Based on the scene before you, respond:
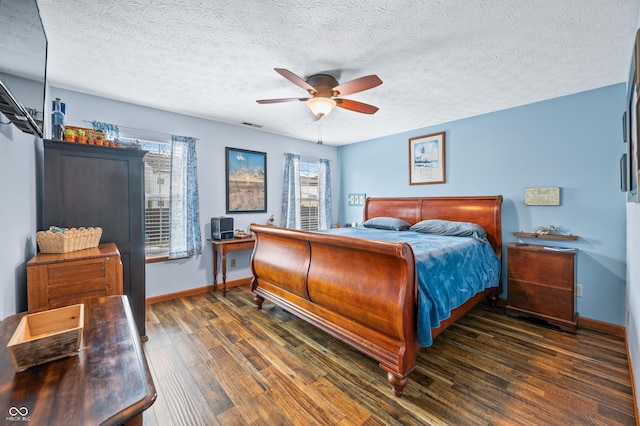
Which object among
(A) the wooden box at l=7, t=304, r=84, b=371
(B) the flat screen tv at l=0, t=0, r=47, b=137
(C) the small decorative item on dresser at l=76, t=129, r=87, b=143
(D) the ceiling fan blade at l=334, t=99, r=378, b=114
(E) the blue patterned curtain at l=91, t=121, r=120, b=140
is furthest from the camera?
(E) the blue patterned curtain at l=91, t=121, r=120, b=140

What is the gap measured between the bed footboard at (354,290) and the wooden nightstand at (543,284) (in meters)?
1.95

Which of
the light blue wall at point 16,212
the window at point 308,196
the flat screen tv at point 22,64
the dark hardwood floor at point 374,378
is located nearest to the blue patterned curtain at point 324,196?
the window at point 308,196

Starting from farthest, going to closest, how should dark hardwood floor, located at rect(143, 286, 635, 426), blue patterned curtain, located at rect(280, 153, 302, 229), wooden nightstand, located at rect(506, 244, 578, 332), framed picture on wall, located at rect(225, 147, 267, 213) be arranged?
blue patterned curtain, located at rect(280, 153, 302, 229), framed picture on wall, located at rect(225, 147, 267, 213), wooden nightstand, located at rect(506, 244, 578, 332), dark hardwood floor, located at rect(143, 286, 635, 426)

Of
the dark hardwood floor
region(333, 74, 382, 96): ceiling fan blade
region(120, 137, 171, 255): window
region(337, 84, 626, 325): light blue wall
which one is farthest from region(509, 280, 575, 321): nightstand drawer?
region(120, 137, 171, 255): window

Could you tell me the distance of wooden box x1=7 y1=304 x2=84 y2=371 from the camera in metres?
0.78

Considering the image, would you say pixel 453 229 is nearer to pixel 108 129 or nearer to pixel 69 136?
pixel 69 136

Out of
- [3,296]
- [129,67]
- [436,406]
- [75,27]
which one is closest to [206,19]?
[75,27]

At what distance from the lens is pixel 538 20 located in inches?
71.2

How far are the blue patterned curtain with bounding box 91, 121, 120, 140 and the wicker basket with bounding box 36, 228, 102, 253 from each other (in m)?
1.51

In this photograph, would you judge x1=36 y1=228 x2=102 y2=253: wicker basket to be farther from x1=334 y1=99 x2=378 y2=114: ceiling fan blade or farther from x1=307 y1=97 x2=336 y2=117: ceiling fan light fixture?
x1=334 y1=99 x2=378 y2=114: ceiling fan blade

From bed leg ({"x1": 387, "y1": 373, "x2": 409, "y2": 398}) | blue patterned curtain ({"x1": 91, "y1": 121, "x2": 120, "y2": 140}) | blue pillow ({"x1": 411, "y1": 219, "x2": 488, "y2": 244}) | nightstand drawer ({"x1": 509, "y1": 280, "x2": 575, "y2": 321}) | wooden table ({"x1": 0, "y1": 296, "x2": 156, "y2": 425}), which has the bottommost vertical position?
bed leg ({"x1": 387, "y1": 373, "x2": 409, "y2": 398})

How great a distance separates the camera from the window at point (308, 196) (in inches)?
208

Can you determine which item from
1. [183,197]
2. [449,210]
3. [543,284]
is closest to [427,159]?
[449,210]

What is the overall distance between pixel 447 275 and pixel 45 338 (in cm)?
252
